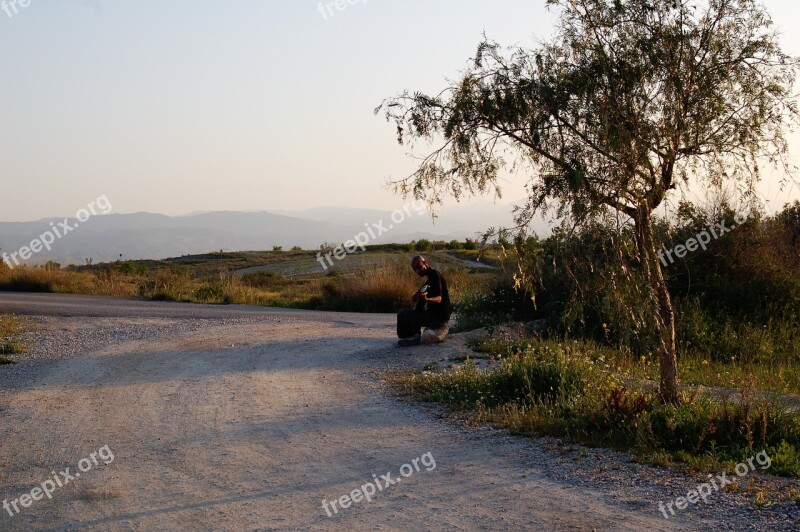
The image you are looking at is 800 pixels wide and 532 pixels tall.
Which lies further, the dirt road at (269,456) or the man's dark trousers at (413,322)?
the man's dark trousers at (413,322)

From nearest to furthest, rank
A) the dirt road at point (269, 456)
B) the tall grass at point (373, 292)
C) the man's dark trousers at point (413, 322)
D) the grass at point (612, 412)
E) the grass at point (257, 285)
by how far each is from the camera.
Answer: the dirt road at point (269, 456)
the grass at point (612, 412)
the man's dark trousers at point (413, 322)
the tall grass at point (373, 292)
the grass at point (257, 285)

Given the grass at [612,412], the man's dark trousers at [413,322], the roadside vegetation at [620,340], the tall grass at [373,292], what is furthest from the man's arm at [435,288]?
the tall grass at [373,292]

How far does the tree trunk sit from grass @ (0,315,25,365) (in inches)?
437

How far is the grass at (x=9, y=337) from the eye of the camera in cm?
1503

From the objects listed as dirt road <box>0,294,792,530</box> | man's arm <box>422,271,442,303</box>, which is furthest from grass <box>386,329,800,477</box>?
man's arm <box>422,271,442,303</box>

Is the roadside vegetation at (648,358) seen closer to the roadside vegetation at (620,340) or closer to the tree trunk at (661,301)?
the roadside vegetation at (620,340)

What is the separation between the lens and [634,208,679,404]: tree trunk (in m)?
8.53

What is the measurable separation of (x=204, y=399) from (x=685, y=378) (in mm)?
7263

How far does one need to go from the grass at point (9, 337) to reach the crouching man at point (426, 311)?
22.9 ft

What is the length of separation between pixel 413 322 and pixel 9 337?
29.1 ft

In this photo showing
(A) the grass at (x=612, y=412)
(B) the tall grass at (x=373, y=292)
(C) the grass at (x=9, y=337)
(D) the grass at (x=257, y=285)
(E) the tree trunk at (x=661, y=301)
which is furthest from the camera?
(D) the grass at (x=257, y=285)

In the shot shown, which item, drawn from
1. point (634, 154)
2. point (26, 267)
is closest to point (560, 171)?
point (634, 154)

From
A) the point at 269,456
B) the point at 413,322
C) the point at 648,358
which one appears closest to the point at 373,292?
the point at 413,322

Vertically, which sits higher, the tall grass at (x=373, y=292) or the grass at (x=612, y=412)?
the tall grass at (x=373, y=292)
